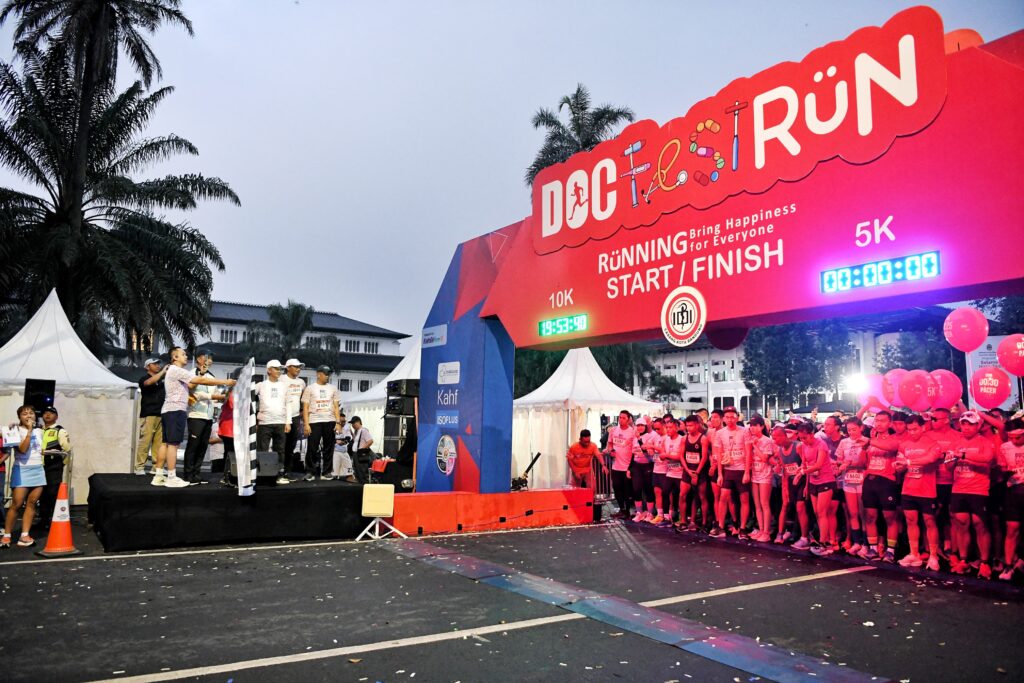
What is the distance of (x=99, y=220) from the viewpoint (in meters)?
22.1

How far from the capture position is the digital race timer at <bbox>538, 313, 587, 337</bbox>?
10.1 metres

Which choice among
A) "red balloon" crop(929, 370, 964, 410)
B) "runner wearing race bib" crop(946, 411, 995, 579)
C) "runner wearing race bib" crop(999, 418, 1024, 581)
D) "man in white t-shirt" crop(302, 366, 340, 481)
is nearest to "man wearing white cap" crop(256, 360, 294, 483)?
"man in white t-shirt" crop(302, 366, 340, 481)

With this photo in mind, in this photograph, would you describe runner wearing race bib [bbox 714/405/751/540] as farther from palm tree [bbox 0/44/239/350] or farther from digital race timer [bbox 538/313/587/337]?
palm tree [bbox 0/44/239/350]

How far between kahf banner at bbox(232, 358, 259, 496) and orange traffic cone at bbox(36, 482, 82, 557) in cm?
192

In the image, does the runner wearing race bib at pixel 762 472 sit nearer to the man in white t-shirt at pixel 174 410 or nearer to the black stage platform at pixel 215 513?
the black stage platform at pixel 215 513

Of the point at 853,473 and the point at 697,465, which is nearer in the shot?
the point at 853,473

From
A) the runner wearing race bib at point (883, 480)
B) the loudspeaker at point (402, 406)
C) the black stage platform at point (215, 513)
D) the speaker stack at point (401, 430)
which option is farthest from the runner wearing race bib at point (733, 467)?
the loudspeaker at point (402, 406)

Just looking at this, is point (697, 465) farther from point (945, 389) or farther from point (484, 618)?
point (484, 618)

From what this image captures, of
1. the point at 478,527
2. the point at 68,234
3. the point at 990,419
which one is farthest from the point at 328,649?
the point at 68,234

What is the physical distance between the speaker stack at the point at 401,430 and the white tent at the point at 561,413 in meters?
4.27

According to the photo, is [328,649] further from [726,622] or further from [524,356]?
[524,356]

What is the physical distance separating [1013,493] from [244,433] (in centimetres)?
894

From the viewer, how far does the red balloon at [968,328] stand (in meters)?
13.1

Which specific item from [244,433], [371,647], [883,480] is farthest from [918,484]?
[244,433]
